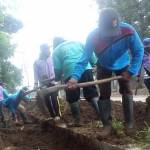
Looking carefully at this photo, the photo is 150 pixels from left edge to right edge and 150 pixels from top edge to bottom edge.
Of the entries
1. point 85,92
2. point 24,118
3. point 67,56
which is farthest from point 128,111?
point 24,118

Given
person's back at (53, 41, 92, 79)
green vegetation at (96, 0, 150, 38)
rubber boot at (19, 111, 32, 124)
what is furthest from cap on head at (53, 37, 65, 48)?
green vegetation at (96, 0, 150, 38)

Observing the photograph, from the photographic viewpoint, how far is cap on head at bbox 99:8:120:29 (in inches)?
262

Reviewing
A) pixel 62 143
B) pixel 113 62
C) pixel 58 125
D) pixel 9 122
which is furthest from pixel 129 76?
pixel 9 122

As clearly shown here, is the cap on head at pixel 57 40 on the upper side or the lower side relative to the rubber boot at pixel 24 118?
upper

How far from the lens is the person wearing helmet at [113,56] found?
671cm

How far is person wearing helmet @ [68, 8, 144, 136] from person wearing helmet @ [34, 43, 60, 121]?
3614mm

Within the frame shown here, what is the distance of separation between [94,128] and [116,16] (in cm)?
197

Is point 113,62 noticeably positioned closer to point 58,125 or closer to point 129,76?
point 129,76

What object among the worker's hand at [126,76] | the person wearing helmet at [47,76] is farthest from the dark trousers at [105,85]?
the person wearing helmet at [47,76]

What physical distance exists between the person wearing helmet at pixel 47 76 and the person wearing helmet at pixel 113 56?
142 inches

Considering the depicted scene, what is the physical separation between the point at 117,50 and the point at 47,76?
433cm

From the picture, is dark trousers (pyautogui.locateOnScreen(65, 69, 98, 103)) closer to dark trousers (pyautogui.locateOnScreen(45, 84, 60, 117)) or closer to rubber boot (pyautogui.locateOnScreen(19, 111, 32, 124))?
dark trousers (pyautogui.locateOnScreen(45, 84, 60, 117))

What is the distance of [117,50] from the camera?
6867mm

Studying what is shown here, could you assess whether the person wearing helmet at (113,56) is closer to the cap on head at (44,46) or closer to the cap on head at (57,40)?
the cap on head at (57,40)
